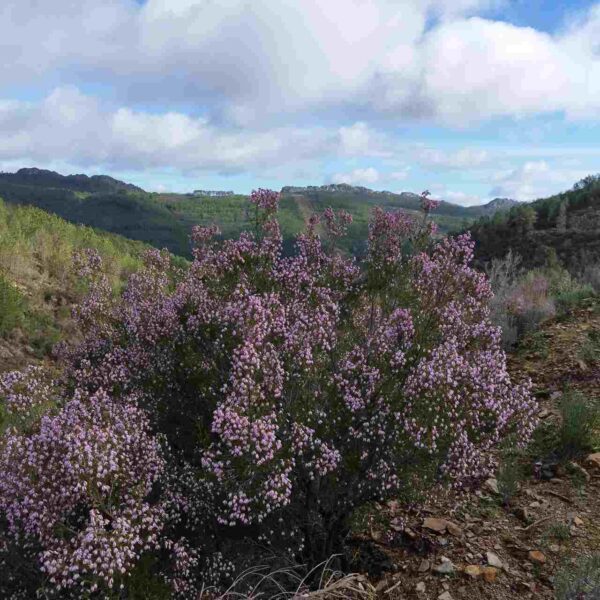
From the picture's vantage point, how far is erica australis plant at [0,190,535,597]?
3.86 meters

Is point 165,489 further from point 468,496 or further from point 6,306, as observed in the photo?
point 6,306

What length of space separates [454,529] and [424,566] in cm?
65

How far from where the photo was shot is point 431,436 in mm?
4156

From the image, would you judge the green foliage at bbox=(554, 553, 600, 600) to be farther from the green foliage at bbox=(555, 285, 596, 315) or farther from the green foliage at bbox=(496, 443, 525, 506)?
the green foliage at bbox=(555, 285, 596, 315)

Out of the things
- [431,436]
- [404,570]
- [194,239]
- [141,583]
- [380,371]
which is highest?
[194,239]

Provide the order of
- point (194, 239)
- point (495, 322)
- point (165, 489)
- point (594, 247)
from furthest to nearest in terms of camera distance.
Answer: point (594, 247)
point (495, 322)
point (194, 239)
point (165, 489)

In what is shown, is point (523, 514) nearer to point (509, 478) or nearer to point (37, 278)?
point (509, 478)

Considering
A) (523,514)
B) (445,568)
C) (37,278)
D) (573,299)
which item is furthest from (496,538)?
(37,278)

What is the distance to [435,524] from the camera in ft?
17.4

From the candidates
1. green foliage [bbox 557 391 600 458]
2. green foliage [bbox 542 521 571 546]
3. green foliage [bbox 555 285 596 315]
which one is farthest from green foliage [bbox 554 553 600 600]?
green foliage [bbox 555 285 596 315]

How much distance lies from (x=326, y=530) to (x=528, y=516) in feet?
7.05

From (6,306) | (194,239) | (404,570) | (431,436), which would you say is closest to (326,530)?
(404,570)

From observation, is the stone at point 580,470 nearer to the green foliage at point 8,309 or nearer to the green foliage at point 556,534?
the green foliage at point 556,534

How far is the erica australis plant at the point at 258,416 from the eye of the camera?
3.86 metres
